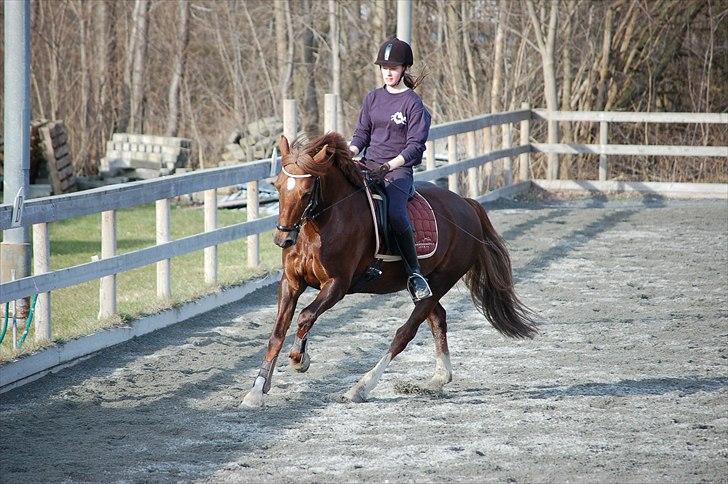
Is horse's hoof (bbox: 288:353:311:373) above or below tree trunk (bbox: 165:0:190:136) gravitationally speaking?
below

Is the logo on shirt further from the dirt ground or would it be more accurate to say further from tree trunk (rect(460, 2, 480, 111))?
tree trunk (rect(460, 2, 480, 111))

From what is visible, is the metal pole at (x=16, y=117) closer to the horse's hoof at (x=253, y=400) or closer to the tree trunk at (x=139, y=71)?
the horse's hoof at (x=253, y=400)

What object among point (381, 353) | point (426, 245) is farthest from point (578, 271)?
point (426, 245)

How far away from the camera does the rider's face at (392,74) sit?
791 centimetres

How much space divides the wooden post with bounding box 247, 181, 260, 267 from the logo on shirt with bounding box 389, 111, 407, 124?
4.35 metres

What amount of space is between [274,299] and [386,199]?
3.84m

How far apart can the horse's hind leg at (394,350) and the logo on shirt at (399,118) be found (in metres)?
1.21

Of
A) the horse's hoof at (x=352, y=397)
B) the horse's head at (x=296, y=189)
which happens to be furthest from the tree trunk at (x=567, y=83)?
the horse's head at (x=296, y=189)

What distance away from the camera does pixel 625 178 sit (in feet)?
72.6

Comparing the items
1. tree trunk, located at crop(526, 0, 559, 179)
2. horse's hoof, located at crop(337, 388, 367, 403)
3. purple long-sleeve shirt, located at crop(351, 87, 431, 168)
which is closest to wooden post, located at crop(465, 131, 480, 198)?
tree trunk, located at crop(526, 0, 559, 179)

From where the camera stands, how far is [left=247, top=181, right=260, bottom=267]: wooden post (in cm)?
1223

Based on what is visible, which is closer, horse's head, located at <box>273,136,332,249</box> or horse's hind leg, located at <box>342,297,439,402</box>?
horse's head, located at <box>273,136,332,249</box>

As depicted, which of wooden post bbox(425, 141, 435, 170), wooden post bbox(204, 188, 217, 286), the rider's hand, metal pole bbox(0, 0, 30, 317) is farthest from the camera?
wooden post bbox(425, 141, 435, 170)

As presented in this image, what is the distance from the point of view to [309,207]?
7.14 metres
